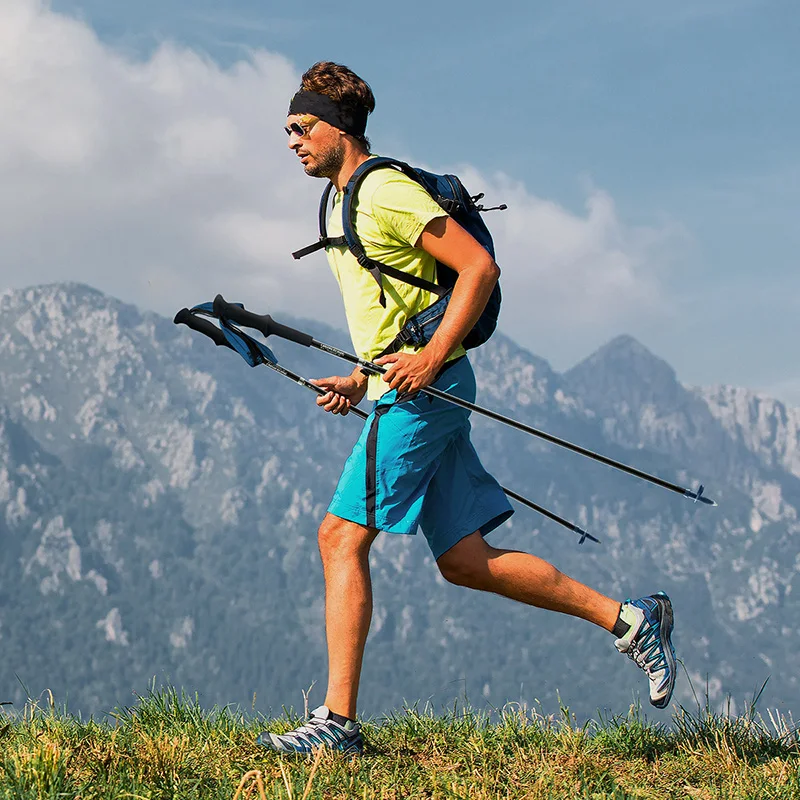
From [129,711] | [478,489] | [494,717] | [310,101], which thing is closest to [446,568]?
[478,489]

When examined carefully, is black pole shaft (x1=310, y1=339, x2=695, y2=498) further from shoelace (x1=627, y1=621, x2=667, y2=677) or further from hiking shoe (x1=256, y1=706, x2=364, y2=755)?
hiking shoe (x1=256, y1=706, x2=364, y2=755)

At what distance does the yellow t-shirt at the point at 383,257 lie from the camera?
502 cm

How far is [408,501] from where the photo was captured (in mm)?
5238

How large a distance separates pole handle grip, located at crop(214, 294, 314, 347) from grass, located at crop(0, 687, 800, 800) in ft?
6.08

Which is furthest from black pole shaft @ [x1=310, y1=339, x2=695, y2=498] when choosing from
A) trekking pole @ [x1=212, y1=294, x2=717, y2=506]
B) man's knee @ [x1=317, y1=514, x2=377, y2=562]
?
man's knee @ [x1=317, y1=514, x2=377, y2=562]

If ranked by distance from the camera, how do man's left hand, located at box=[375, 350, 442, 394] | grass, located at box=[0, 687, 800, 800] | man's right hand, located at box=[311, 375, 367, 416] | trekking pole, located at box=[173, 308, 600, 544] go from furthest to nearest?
man's right hand, located at box=[311, 375, 367, 416]
trekking pole, located at box=[173, 308, 600, 544]
man's left hand, located at box=[375, 350, 442, 394]
grass, located at box=[0, 687, 800, 800]

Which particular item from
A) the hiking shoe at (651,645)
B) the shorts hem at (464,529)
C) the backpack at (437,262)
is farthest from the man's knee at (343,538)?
the hiking shoe at (651,645)

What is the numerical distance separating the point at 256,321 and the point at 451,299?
0.94 m

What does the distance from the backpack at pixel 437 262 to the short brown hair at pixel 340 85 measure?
1.24 feet

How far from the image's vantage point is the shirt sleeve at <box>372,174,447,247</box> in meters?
5.01

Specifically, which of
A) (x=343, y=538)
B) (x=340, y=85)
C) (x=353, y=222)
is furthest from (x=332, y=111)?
(x=343, y=538)

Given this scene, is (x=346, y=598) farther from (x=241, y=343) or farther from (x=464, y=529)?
(x=241, y=343)

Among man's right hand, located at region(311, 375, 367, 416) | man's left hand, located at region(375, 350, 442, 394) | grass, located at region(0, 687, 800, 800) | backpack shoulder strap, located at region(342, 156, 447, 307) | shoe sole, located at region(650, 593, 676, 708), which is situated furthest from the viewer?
man's right hand, located at region(311, 375, 367, 416)

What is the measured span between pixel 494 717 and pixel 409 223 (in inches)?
100
